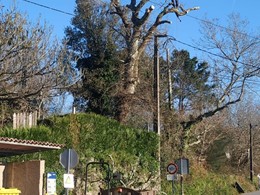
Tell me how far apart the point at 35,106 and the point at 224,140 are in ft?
67.7

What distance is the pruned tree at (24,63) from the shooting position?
25.4 metres

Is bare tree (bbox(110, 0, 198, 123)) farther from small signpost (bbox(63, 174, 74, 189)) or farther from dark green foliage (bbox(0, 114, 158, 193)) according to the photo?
small signpost (bbox(63, 174, 74, 189))

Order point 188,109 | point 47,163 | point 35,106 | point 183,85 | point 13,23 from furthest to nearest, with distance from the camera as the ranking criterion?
point 183,85, point 188,109, point 35,106, point 13,23, point 47,163

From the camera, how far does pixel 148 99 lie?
3281cm

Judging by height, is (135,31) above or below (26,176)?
above

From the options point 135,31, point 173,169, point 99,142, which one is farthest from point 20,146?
point 135,31

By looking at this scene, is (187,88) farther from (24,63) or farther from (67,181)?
(67,181)

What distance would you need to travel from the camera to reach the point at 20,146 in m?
16.2

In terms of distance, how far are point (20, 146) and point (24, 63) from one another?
10.6 meters

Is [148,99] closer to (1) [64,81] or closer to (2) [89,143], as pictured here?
(1) [64,81]

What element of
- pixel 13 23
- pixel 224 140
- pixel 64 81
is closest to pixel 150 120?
pixel 64 81

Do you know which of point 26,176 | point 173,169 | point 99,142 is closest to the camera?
point 26,176

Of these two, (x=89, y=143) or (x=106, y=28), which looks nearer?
(x=89, y=143)

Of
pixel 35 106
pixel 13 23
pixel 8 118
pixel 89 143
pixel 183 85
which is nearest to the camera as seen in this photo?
pixel 89 143
